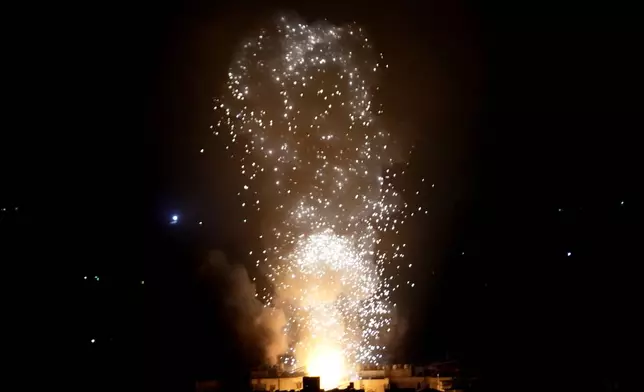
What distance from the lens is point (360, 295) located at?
23000mm

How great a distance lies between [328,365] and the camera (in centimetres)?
2380

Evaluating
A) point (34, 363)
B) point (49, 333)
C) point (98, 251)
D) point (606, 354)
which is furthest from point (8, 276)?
point (606, 354)

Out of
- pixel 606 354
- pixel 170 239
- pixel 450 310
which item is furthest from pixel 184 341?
pixel 606 354

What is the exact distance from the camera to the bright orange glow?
2361cm

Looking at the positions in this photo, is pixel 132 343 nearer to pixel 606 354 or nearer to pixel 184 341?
pixel 184 341

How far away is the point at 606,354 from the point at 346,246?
27.0 ft

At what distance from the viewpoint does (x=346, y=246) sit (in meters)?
22.2

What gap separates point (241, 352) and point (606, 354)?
1237 centimetres

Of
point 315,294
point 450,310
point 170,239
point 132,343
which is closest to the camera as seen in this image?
point 315,294

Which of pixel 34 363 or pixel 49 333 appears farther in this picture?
pixel 49 333

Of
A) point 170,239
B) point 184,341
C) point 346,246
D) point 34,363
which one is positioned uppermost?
point 170,239

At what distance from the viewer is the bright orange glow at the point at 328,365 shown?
23609 millimetres

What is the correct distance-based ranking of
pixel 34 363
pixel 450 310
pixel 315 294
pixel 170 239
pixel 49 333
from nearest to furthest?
pixel 34 363, pixel 49 333, pixel 315 294, pixel 170 239, pixel 450 310

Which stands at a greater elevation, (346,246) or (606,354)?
(346,246)
